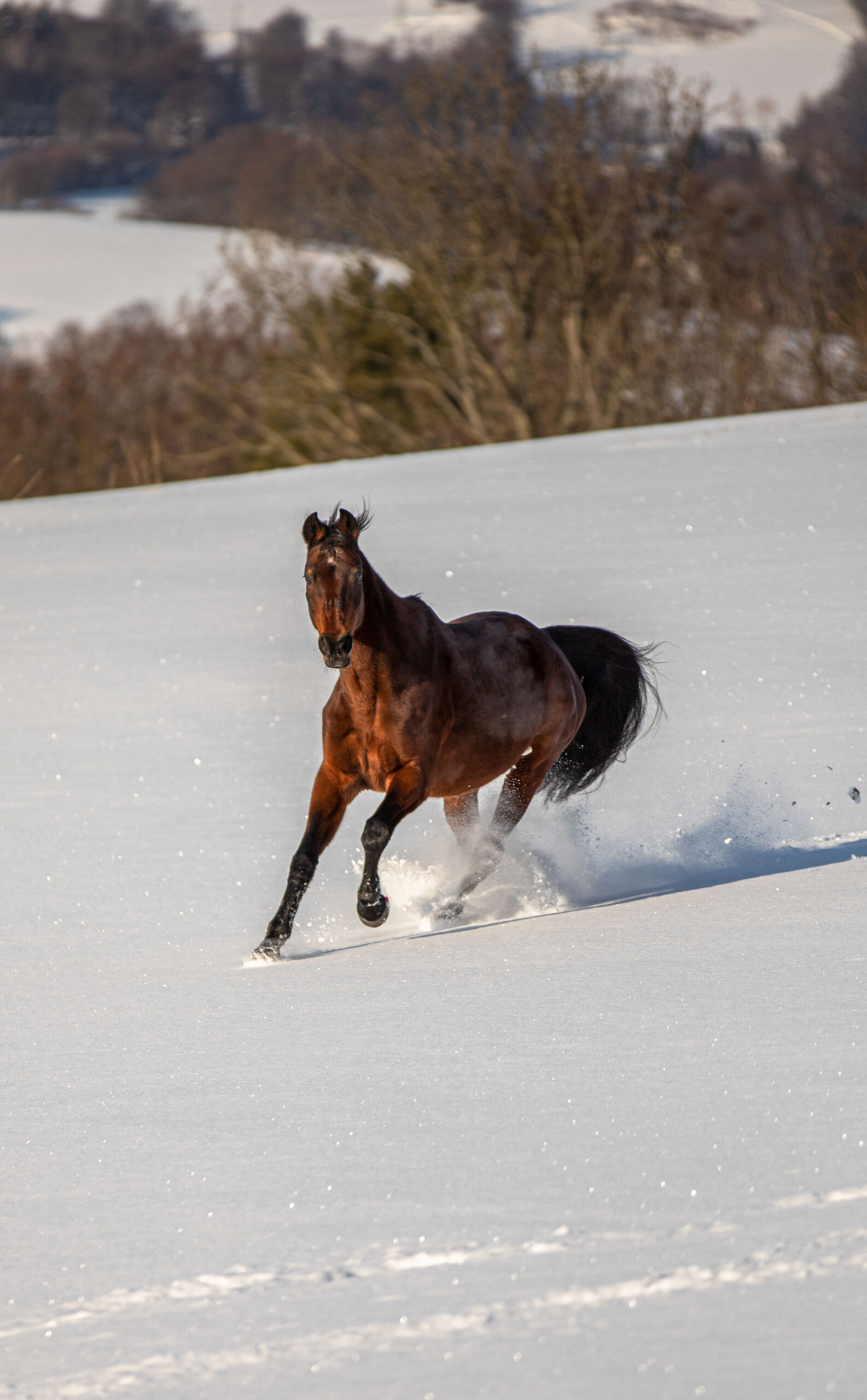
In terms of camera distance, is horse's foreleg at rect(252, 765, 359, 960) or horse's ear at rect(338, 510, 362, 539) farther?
horse's foreleg at rect(252, 765, 359, 960)

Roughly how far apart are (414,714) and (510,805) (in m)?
0.86

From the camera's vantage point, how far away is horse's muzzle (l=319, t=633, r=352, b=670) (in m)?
3.43

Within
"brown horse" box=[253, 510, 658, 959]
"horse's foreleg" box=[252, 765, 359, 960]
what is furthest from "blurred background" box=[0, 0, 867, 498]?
"horse's foreleg" box=[252, 765, 359, 960]

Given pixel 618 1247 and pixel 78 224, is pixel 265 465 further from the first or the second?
pixel 78 224

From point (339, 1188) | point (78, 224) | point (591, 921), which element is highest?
point (339, 1188)

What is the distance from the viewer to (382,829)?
382cm

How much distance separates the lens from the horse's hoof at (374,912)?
3.85 meters

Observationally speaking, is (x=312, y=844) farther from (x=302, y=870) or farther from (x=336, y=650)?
(x=336, y=650)

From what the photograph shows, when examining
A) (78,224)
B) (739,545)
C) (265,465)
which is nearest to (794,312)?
(265,465)

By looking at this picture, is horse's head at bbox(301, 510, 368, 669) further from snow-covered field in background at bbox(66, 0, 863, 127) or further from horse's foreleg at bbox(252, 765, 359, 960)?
snow-covered field in background at bbox(66, 0, 863, 127)

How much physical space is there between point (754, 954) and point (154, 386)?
126 feet

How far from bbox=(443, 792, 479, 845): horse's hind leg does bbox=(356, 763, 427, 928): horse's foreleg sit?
70cm

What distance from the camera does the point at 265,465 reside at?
2645 centimetres

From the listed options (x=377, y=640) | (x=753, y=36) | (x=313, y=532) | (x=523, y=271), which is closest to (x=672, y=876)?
(x=377, y=640)
